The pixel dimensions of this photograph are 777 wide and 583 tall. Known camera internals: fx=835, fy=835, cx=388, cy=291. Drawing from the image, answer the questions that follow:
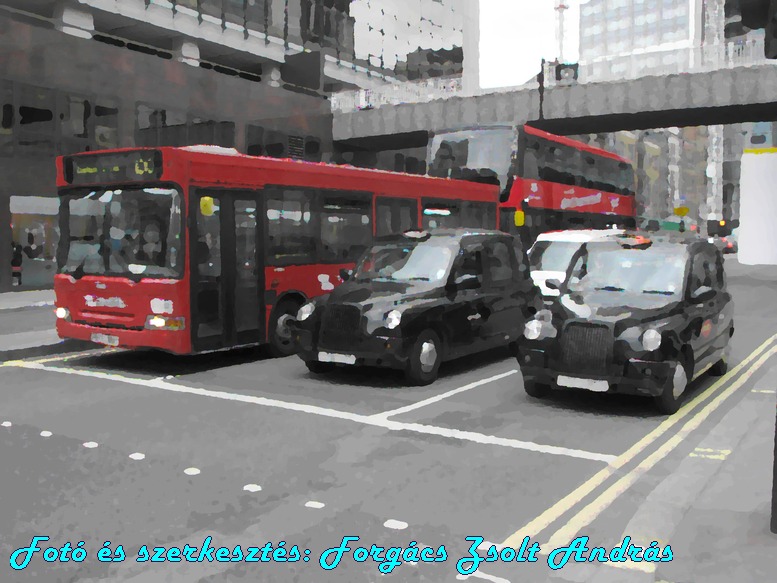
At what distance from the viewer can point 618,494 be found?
557 cm

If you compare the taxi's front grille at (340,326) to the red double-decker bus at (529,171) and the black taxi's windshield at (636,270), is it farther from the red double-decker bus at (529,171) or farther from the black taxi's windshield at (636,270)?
the red double-decker bus at (529,171)

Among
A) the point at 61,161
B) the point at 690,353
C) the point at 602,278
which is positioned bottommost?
the point at 690,353

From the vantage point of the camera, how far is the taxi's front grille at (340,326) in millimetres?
9609

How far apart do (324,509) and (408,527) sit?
61 cm

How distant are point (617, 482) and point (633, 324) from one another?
2529mm

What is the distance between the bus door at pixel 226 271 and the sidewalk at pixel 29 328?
9.85 ft

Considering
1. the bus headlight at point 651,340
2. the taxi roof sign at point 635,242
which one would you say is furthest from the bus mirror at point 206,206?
the bus headlight at point 651,340

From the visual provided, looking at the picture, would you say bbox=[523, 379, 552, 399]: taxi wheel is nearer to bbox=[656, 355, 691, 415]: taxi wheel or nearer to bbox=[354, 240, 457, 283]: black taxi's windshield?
bbox=[656, 355, 691, 415]: taxi wheel

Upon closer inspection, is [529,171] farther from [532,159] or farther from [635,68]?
[635,68]

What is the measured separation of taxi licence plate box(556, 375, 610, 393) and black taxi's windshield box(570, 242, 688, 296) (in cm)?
135

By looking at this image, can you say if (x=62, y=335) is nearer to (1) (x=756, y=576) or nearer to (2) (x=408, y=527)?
(2) (x=408, y=527)

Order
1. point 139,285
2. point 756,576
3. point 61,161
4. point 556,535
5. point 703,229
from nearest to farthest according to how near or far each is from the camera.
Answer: point 756,576, point 556,535, point 139,285, point 61,161, point 703,229

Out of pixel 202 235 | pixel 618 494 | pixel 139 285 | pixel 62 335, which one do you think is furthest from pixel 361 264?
pixel 618 494

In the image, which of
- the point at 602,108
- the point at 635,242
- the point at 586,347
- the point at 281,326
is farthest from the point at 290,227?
the point at 602,108
